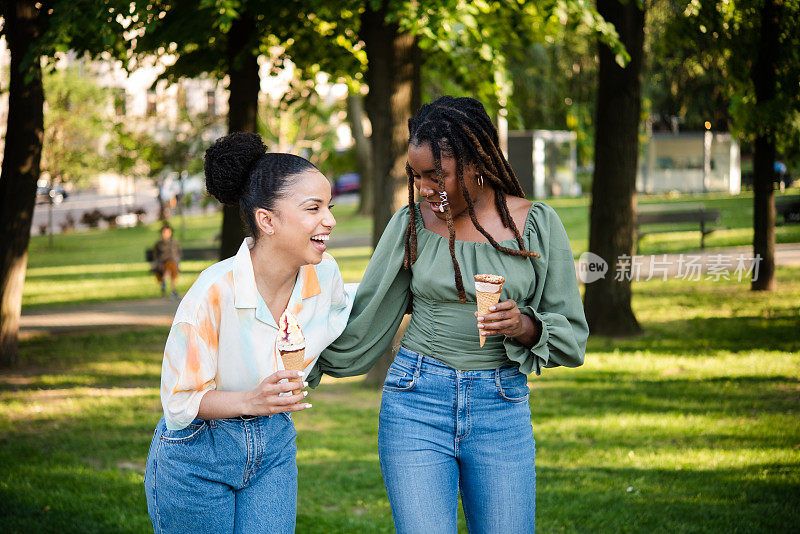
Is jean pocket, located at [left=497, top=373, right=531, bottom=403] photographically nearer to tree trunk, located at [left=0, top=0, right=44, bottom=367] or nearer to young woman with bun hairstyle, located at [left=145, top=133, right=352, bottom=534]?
young woman with bun hairstyle, located at [left=145, top=133, right=352, bottom=534]

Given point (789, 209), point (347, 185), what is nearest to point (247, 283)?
point (789, 209)

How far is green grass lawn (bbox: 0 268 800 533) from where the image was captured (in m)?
5.39

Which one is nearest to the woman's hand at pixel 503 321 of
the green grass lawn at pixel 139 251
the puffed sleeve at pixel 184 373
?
the puffed sleeve at pixel 184 373

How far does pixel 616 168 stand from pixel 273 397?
8.46 m

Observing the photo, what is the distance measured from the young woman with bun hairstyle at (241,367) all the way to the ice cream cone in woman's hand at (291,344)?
1.6 inches

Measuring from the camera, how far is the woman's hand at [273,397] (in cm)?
256

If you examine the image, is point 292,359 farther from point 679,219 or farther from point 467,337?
point 679,219

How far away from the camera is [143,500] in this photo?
→ 225 inches

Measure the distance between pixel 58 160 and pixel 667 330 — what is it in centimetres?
2214

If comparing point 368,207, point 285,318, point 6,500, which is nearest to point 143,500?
point 6,500

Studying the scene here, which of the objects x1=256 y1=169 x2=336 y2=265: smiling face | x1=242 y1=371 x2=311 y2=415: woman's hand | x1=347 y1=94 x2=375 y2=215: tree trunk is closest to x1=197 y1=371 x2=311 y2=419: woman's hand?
x1=242 y1=371 x2=311 y2=415: woman's hand

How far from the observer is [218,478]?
8.93 feet

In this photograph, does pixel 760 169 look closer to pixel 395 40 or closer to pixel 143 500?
pixel 395 40

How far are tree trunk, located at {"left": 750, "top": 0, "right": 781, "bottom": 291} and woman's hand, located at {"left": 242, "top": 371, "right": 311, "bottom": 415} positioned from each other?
30.4 ft
